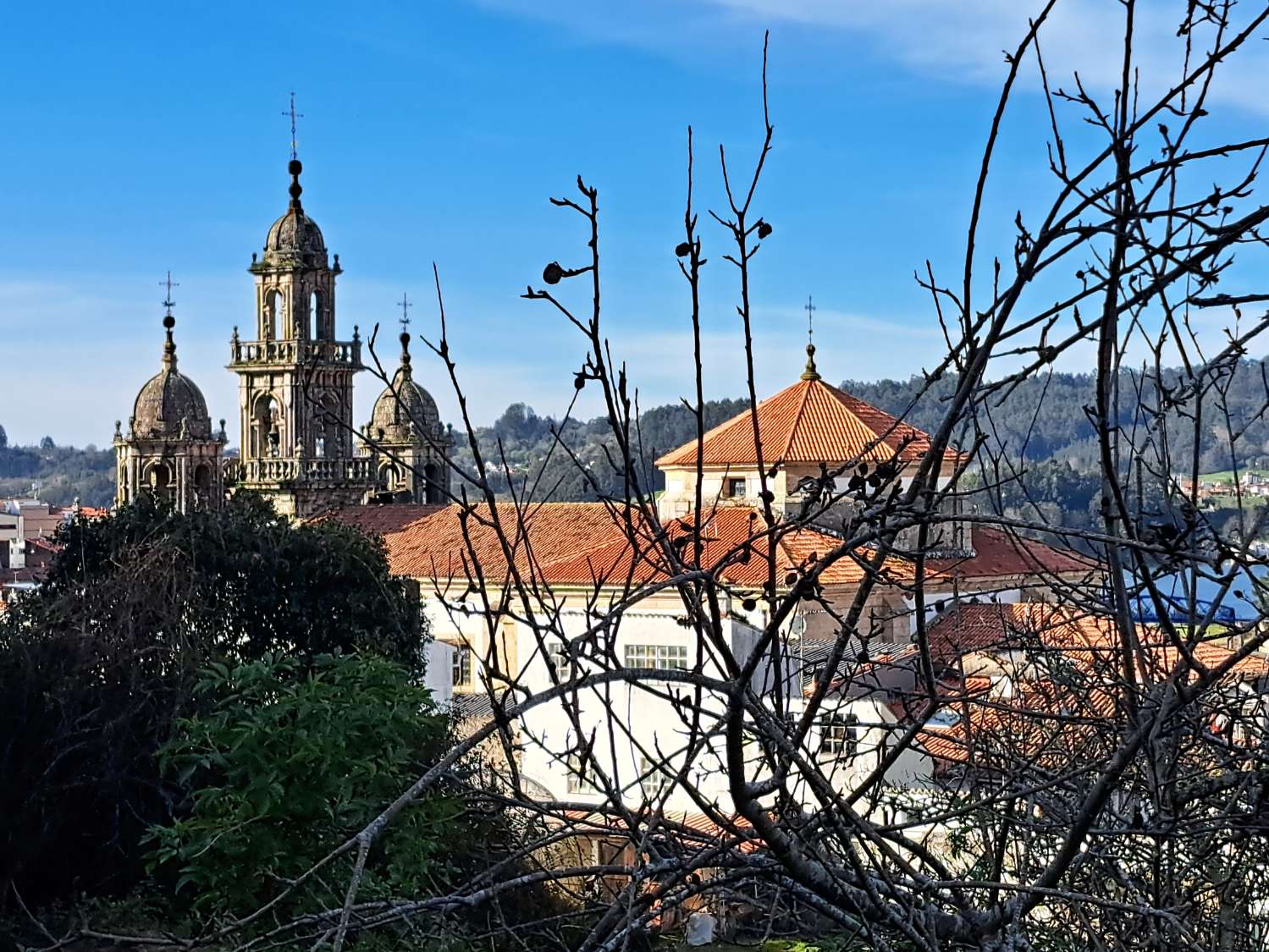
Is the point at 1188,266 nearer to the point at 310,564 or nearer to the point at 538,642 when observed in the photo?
the point at 538,642

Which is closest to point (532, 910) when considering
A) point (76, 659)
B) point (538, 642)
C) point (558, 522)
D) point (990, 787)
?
point (76, 659)

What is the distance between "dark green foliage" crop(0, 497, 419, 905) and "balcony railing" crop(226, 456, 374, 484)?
27.5 metres

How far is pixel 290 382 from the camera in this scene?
5397cm

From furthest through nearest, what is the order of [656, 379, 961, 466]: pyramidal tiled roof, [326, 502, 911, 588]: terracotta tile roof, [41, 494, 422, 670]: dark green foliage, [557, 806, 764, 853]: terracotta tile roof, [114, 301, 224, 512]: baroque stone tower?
[114, 301, 224, 512]: baroque stone tower
[656, 379, 961, 466]: pyramidal tiled roof
[326, 502, 911, 588]: terracotta tile roof
[41, 494, 422, 670]: dark green foliage
[557, 806, 764, 853]: terracotta tile roof

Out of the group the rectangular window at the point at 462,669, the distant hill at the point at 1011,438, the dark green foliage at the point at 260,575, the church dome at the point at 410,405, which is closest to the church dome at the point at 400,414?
the church dome at the point at 410,405

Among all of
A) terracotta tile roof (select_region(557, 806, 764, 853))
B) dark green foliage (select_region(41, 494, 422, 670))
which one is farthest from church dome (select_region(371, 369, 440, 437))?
terracotta tile roof (select_region(557, 806, 764, 853))

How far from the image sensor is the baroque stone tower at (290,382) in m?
54.3

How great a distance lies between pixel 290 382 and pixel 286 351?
57.5 inches

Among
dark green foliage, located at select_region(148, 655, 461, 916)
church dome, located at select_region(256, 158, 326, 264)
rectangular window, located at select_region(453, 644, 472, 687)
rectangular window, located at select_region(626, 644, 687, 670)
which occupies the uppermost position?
church dome, located at select_region(256, 158, 326, 264)

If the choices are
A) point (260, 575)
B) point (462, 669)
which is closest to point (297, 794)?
point (260, 575)

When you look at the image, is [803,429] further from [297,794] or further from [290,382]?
[297,794]

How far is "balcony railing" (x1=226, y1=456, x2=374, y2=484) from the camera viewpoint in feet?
178

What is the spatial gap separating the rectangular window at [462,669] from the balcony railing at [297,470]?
1506 cm

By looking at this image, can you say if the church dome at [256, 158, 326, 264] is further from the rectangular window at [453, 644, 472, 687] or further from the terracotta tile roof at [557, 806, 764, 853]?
the terracotta tile roof at [557, 806, 764, 853]
